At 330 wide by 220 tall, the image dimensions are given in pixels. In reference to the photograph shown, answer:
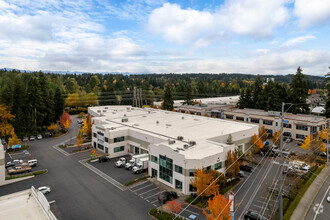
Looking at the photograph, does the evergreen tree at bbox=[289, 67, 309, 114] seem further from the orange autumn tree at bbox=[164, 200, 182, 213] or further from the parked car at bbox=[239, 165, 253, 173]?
the orange autumn tree at bbox=[164, 200, 182, 213]

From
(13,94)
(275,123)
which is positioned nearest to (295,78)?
(275,123)

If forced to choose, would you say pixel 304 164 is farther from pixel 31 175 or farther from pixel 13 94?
pixel 13 94

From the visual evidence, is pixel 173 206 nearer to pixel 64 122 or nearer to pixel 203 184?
pixel 203 184

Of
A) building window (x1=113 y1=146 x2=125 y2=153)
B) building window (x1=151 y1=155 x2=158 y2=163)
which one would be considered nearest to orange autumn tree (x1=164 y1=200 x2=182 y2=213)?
building window (x1=151 y1=155 x2=158 y2=163)

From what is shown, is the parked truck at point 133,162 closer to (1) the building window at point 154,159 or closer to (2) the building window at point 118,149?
(1) the building window at point 154,159

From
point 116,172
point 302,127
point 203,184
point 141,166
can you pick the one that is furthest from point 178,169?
point 302,127

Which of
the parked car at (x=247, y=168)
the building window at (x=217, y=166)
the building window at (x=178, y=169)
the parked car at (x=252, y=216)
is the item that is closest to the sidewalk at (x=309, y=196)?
the parked car at (x=252, y=216)

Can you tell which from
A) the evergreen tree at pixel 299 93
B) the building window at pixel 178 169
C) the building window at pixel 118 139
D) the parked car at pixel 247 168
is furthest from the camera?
the evergreen tree at pixel 299 93
